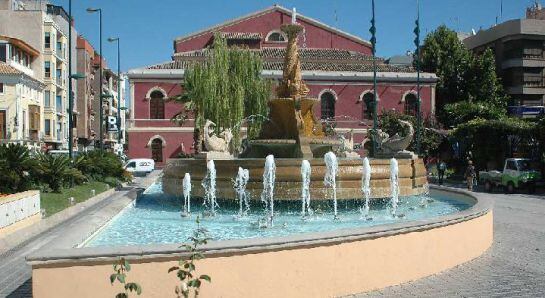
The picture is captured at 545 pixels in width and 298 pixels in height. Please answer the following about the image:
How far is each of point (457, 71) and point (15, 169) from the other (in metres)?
46.0

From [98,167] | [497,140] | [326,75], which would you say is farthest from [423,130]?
[98,167]

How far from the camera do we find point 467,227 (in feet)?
27.7

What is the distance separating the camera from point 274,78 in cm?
4678

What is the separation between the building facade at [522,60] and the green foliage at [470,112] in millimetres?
4902

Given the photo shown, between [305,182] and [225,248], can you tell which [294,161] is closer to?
[305,182]

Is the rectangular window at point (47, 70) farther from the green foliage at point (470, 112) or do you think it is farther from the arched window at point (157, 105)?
the green foliage at point (470, 112)

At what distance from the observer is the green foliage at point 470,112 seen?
46.2 meters

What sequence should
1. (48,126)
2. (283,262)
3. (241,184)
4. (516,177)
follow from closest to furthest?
(283,262), (241,184), (516,177), (48,126)

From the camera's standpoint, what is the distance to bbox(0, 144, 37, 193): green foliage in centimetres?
1575

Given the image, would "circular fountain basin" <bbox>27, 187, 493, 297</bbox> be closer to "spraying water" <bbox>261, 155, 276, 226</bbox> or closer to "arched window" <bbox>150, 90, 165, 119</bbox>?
"spraying water" <bbox>261, 155, 276, 226</bbox>

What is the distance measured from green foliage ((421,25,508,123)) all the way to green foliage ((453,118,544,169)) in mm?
14656

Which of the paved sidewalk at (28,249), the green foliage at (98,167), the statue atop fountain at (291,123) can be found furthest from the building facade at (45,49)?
the paved sidewalk at (28,249)

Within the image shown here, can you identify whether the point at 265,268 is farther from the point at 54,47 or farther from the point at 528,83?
the point at 528,83

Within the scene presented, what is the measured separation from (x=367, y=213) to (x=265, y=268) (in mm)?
6381
